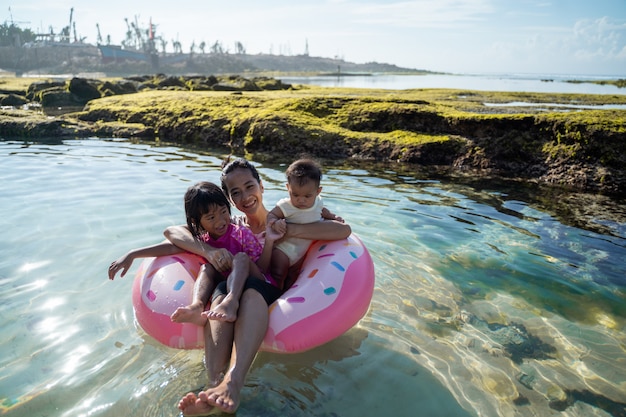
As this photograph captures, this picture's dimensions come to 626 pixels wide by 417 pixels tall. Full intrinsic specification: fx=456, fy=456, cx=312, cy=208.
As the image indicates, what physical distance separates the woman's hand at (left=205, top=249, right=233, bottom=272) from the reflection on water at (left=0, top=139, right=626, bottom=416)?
0.69 metres

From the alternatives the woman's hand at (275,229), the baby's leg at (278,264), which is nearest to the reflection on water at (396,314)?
the baby's leg at (278,264)

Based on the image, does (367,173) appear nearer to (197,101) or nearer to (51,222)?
(51,222)

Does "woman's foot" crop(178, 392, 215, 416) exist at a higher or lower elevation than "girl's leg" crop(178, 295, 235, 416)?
lower

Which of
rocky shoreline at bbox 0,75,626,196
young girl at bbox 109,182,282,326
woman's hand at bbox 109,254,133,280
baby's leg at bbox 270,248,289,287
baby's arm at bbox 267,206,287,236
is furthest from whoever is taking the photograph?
rocky shoreline at bbox 0,75,626,196

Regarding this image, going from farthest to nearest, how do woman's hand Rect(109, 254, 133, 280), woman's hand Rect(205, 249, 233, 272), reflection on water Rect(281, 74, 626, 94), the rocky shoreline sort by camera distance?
1. reflection on water Rect(281, 74, 626, 94)
2. the rocky shoreline
3. woman's hand Rect(109, 254, 133, 280)
4. woman's hand Rect(205, 249, 233, 272)

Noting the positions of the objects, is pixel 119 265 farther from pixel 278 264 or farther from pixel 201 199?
pixel 278 264

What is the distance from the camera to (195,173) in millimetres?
8477

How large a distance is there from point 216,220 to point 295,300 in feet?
2.59

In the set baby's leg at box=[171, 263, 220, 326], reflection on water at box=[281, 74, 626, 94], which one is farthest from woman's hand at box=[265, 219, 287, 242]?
reflection on water at box=[281, 74, 626, 94]

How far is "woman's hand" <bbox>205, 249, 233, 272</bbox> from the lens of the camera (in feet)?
10.0

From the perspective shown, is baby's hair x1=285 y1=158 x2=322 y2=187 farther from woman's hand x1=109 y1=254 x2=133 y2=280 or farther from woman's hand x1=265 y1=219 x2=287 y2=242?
woman's hand x1=109 y1=254 x2=133 y2=280

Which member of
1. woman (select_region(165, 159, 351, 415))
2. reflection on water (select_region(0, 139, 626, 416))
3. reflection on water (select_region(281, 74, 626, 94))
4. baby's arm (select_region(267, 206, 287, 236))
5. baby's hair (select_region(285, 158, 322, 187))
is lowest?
reflection on water (select_region(0, 139, 626, 416))

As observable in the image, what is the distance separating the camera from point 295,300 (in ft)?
9.53

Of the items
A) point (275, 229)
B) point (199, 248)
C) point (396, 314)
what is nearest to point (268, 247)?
point (275, 229)
